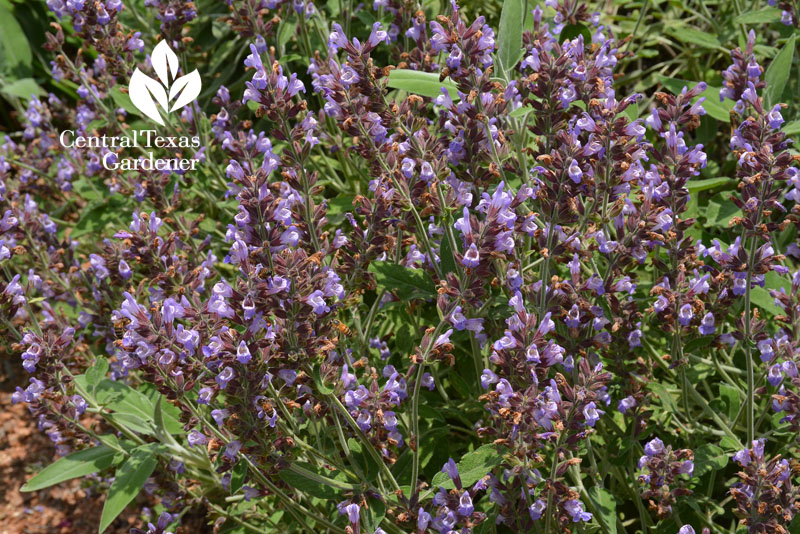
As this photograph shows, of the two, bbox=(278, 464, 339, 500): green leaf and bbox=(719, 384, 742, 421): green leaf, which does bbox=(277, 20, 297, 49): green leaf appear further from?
bbox=(719, 384, 742, 421): green leaf

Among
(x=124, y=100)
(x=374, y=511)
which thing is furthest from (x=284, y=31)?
(x=374, y=511)

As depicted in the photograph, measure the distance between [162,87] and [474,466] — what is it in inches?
103

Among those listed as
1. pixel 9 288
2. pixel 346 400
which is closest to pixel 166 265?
pixel 9 288

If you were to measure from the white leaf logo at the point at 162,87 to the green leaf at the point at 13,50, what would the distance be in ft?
9.56

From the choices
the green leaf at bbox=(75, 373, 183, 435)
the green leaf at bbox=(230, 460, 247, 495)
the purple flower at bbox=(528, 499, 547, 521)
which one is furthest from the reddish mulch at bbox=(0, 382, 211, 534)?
the purple flower at bbox=(528, 499, 547, 521)

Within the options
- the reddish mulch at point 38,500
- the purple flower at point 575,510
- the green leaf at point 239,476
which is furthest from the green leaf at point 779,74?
the reddish mulch at point 38,500

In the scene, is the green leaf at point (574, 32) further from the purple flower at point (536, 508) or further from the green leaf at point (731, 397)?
the purple flower at point (536, 508)

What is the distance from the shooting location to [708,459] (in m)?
2.79

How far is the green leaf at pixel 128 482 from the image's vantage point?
299 centimetres

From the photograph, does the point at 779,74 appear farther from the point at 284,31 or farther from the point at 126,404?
the point at 126,404

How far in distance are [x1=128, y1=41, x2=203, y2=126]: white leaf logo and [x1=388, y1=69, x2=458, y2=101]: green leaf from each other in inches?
60.8

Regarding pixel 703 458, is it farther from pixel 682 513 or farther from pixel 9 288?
pixel 9 288

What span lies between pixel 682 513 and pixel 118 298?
8.52ft

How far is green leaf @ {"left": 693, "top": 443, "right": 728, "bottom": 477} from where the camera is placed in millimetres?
2756
